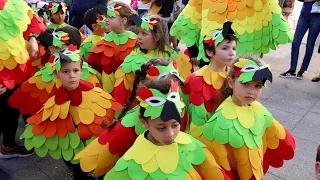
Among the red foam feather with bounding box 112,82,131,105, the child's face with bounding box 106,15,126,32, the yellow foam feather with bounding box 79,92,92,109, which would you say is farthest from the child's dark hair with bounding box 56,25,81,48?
the yellow foam feather with bounding box 79,92,92,109

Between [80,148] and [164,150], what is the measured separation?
2.73 ft

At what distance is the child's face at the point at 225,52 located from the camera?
2184mm

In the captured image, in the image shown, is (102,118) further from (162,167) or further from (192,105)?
(162,167)

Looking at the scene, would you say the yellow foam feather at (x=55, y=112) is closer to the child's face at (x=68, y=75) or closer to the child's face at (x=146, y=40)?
the child's face at (x=68, y=75)

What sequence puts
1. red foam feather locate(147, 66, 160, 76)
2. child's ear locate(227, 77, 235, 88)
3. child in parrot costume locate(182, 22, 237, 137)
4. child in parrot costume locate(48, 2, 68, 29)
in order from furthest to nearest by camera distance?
1. child in parrot costume locate(48, 2, 68, 29)
2. child in parrot costume locate(182, 22, 237, 137)
3. red foam feather locate(147, 66, 160, 76)
4. child's ear locate(227, 77, 235, 88)

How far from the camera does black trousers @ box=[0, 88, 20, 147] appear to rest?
8.54ft

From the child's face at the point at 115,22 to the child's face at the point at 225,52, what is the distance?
1.09m

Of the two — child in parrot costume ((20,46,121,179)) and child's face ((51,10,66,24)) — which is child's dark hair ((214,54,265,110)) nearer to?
child in parrot costume ((20,46,121,179))

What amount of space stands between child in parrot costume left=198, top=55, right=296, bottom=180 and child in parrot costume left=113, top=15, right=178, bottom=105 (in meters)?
0.90

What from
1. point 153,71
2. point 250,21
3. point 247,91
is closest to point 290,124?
point 250,21

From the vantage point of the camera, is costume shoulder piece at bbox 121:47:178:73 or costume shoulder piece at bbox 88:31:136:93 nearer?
costume shoulder piece at bbox 121:47:178:73

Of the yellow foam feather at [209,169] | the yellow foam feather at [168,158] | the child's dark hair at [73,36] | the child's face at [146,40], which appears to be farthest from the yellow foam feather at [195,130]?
the child's dark hair at [73,36]

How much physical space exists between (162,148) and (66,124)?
86cm

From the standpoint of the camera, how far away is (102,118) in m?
2.27
